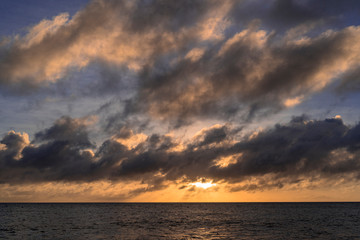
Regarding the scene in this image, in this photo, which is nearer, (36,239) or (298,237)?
(36,239)

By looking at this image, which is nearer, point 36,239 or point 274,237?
point 36,239

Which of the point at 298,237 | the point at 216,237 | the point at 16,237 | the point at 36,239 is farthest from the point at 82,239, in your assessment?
the point at 298,237

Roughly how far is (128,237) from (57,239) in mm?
13013

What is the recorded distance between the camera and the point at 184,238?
192 ft

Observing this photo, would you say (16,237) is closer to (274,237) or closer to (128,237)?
(128,237)

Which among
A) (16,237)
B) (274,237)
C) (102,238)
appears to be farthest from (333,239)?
(16,237)

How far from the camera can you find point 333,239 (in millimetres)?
59156

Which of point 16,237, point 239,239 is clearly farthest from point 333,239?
point 16,237

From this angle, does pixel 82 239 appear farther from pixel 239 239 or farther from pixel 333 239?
pixel 333 239

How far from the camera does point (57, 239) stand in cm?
5616

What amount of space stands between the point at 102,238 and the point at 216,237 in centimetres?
2213

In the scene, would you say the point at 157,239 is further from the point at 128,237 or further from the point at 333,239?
the point at 333,239

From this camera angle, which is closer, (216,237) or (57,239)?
(57,239)

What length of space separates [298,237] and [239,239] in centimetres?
1328
